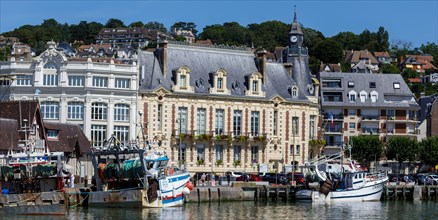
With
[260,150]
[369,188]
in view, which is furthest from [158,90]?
[369,188]

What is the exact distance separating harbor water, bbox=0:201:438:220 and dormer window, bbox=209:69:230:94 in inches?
1039

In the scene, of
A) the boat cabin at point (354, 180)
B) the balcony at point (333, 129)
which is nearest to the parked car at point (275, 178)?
the boat cabin at point (354, 180)

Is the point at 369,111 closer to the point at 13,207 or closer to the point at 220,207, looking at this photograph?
the point at 220,207

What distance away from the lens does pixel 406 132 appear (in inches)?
5886

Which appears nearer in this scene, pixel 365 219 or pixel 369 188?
pixel 365 219

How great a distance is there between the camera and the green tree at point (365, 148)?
13838 centimetres

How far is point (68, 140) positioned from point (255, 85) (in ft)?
105

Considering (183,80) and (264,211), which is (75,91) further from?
(264,211)

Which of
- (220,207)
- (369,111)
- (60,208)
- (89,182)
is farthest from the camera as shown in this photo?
(369,111)

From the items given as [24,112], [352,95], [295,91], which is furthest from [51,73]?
[352,95]

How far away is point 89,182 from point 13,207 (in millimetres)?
22809

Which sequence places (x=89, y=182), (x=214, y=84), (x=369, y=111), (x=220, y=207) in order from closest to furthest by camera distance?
1. (x=220, y=207)
2. (x=89, y=182)
3. (x=214, y=84)
4. (x=369, y=111)

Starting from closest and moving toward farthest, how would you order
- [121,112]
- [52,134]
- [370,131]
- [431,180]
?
[52,134]
[121,112]
[431,180]
[370,131]

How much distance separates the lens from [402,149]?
140m
